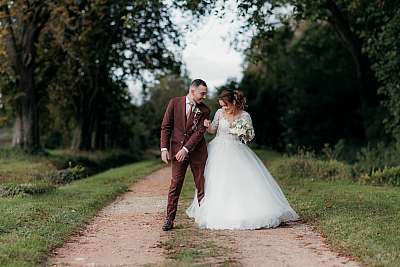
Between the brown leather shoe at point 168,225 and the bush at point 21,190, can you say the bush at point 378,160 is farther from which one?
the brown leather shoe at point 168,225

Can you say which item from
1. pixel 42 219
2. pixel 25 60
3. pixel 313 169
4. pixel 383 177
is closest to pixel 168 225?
pixel 42 219

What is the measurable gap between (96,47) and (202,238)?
2461cm

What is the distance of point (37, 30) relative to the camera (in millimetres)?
27203

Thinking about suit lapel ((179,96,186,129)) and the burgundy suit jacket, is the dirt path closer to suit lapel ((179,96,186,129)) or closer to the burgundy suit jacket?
the burgundy suit jacket

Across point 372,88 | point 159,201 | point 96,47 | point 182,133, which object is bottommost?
point 159,201

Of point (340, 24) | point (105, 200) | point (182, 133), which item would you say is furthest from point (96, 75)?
point (182, 133)

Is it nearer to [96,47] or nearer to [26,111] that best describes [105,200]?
[26,111]

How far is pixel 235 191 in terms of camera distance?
10539mm

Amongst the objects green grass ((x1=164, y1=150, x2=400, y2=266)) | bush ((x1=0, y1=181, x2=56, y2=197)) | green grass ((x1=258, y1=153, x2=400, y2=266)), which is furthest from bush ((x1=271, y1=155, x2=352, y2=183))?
bush ((x1=0, y1=181, x2=56, y2=197))

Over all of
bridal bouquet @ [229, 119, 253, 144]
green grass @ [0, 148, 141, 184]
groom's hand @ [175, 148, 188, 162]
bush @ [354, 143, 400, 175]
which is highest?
bridal bouquet @ [229, 119, 253, 144]

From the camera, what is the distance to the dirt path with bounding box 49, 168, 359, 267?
775cm

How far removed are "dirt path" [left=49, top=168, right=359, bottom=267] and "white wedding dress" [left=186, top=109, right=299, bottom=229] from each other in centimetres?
29

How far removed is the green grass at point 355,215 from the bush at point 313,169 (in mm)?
1490

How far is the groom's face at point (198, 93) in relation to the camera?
10336mm
